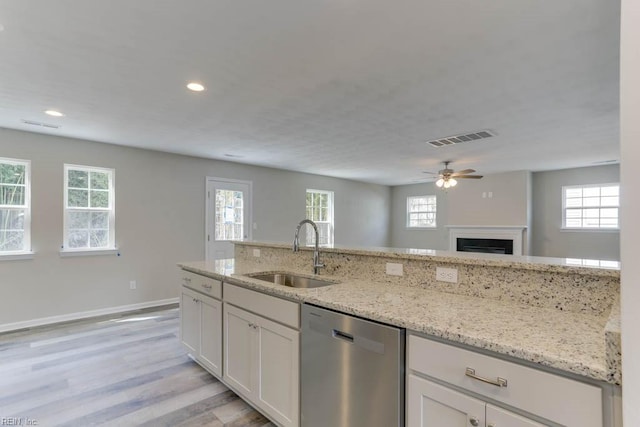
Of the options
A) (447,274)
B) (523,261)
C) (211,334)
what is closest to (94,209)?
(211,334)

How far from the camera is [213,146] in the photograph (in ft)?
16.0

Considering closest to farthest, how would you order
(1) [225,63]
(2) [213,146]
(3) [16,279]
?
(1) [225,63], (3) [16,279], (2) [213,146]

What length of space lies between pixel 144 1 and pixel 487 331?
2200 millimetres

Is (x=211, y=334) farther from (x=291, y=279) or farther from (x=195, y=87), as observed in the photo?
(x=195, y=87)

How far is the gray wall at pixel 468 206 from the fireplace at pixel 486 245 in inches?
13.8

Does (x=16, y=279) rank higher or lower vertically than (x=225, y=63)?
lower

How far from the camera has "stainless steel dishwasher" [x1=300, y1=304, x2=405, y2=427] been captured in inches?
55.7

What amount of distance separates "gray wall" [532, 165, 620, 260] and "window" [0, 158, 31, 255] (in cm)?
885

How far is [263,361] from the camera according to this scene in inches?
83.4

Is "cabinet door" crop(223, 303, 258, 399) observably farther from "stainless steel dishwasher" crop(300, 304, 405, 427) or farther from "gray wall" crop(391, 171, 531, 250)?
"gray wall" crop(391, 171, 531, 250)

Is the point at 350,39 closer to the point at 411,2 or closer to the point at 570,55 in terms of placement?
the point at 411,2

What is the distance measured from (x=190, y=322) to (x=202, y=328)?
0.85ft

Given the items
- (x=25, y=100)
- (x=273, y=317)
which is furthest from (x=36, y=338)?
(x=273, y=317)

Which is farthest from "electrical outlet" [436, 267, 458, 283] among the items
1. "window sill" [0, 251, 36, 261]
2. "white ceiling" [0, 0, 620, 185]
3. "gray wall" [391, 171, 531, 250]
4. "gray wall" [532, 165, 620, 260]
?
"gray wall" [532, 165, 620, 260]
